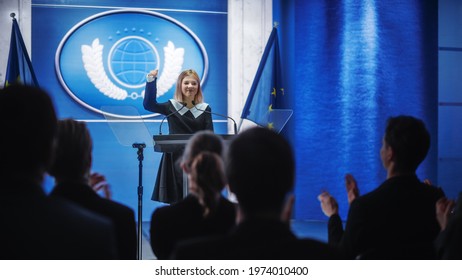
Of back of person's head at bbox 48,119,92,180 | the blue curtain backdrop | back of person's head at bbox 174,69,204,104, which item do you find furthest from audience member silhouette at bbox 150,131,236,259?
the blue curtain backdrop

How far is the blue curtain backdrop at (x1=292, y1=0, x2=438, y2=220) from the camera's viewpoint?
5.10 m

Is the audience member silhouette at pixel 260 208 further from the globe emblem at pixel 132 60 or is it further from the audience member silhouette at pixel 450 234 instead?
the globe emblem at pixel 132 60

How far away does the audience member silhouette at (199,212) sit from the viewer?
5.42ft

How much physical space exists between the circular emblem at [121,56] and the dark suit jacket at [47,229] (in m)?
4.39

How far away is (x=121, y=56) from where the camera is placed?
18.0 ft

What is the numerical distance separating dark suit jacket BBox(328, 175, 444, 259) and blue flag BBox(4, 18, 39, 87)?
363 centimetres

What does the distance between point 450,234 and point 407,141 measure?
39 cm

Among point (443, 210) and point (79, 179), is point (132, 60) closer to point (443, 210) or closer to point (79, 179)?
point (79, 179)

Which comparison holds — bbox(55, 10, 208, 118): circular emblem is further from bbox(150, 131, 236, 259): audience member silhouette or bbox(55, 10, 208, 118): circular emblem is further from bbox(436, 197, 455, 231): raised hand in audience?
bbox(436, 197, 455, 231): raised hand in audience

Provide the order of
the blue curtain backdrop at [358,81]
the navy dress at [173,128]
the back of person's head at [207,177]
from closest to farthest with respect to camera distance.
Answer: the back of person's head at [207,177] < the navy dress at [173,128] < the blue curtain backdrop at [358,81]

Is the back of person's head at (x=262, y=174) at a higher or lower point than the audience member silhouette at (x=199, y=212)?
higher

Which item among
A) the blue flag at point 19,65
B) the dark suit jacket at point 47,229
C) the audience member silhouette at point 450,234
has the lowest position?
the audience member silhouette at point 450,234

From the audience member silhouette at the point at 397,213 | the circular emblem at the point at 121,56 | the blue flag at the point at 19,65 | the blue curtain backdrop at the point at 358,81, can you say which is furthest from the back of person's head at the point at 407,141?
the circular emblem at the point at 121,56

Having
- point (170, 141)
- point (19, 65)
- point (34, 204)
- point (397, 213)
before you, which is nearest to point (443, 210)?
point (397, 213)
